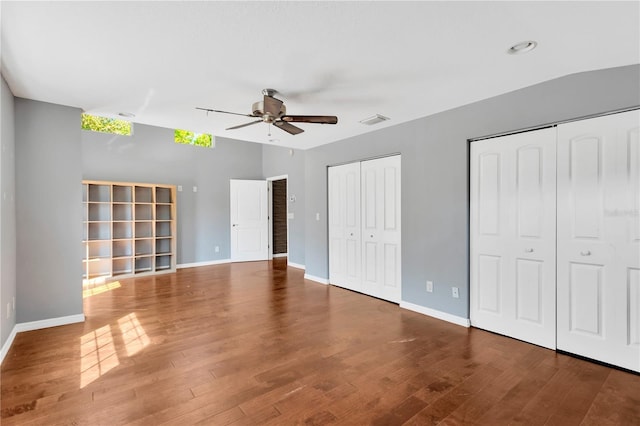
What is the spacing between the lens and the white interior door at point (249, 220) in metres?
7.75

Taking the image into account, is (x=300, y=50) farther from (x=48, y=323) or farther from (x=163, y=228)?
(x=163, y=228)

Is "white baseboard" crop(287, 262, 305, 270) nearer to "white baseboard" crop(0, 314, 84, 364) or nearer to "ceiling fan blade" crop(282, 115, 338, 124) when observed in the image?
"white baseboard" crop(0, 314, 84, 364)

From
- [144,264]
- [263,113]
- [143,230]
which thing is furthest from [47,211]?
[144,264]

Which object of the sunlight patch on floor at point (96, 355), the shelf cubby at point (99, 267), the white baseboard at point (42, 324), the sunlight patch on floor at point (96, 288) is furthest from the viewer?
the shelf cubby at point (99, 267)

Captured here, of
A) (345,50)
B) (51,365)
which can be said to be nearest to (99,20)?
(345,50)

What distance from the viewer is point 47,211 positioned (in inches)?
135

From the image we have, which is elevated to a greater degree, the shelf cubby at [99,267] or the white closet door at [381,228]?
the white closet door at [381,228]

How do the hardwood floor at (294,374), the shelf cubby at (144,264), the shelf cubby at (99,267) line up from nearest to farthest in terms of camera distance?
the hardwood floor at (294,374) → the shelf cubby at (99,267) → the shelf cubby at (144,264)

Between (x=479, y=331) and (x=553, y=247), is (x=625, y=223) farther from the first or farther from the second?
(x=479, y=331)

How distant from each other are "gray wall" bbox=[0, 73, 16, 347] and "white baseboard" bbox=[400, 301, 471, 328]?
422 cm

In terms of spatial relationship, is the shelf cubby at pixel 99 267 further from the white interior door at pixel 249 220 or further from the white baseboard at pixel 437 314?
the white baseboard at pixel 437 314

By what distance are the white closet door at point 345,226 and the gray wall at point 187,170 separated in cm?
341

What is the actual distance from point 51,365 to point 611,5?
15.6 feet

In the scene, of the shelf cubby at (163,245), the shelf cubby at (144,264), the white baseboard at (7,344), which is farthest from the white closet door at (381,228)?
the shelf cubby at (144,264)
